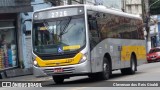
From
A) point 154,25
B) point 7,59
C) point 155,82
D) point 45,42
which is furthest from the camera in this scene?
point 154,25

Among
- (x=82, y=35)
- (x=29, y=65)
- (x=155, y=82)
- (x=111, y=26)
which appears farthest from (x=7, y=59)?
(x=155, y=82)

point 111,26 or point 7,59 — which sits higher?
point 111,26

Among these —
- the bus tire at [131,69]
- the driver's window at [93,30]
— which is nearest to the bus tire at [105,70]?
the driver's window at [93,30]

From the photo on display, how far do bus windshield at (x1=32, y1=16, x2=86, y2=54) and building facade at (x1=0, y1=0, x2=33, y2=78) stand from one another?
1136cm

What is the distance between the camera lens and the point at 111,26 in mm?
21766

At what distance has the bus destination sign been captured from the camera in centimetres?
1911

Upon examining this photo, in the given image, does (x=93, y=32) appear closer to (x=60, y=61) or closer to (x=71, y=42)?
(x=71, y=42)

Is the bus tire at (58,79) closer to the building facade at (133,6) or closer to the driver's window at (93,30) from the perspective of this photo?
the driver's window at (93,30)

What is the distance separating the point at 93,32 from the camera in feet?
64.0

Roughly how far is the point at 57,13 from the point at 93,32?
1.70 m

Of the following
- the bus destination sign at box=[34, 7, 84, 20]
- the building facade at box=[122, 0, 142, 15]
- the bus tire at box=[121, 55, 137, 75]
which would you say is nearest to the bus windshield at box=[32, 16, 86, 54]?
the bus destination sign at box=[34, 7, 84, 20]

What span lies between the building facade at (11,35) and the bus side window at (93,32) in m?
11.8

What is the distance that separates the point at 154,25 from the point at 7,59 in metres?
41.1

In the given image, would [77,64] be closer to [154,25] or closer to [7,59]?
[7,59]
